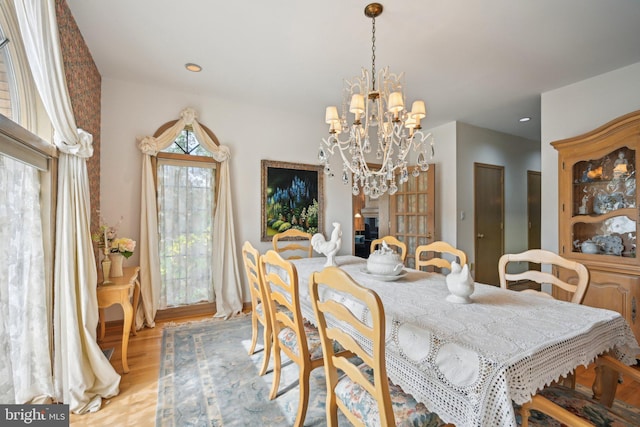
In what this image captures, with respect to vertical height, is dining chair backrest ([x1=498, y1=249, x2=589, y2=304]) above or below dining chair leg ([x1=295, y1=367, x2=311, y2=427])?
above

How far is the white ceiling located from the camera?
6.45 ft

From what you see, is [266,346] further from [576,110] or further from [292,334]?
[576,110]

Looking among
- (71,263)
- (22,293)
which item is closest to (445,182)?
(71,263)

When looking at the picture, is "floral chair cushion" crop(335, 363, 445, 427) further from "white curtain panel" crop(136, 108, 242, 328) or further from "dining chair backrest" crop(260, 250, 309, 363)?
"white curtain panel" crop(136, 108, 242, 328)

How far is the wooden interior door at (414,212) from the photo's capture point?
166 inches

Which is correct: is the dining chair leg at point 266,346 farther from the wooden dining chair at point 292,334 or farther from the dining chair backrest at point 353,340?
the dining chair backrest at point 353,340

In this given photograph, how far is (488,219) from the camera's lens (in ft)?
15.2

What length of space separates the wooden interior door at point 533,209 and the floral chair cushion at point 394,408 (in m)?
5.26

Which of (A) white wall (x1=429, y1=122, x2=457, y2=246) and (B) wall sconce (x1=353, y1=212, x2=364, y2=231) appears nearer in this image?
(A) white wall (x1=429, y1=122, x2=457, y2=246)

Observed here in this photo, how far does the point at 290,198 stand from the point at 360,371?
2995 millimetres

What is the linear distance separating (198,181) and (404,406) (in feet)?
10.3

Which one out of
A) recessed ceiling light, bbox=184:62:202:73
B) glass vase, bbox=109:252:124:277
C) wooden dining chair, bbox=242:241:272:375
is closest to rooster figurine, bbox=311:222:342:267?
wooden dining chair, bbox=242:241:272:375

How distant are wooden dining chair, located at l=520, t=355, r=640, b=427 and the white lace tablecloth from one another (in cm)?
6

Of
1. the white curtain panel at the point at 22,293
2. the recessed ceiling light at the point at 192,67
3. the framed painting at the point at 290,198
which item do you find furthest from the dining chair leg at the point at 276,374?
the recessed ceiling light at the point at 192,67
